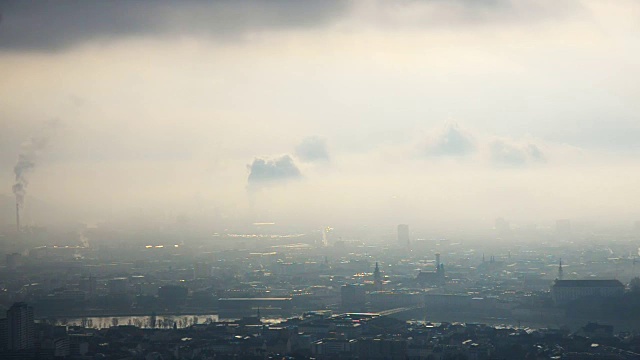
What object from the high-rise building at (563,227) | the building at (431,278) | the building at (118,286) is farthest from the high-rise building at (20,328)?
the high-rise building at (563,227)

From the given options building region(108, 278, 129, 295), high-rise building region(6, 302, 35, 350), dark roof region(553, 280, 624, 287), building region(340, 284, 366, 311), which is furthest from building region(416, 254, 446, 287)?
high-rise building region(6, 302, 35, 350)

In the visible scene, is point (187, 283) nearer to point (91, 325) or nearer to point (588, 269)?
point (91, 325)

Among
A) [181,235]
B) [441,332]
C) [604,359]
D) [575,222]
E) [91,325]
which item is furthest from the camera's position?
[575,222]

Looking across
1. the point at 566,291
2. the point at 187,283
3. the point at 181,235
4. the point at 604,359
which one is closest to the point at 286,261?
the point at 181,235

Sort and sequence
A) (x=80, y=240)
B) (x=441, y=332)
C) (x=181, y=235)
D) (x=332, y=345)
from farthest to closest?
(x=181, y=235) → (x=80, y=240) → (x=441, y=332) → (x=332, y=345)

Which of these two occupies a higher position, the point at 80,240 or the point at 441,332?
the point at 80,240

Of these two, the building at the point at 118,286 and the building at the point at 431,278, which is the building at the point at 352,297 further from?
the building at the point at 118,286

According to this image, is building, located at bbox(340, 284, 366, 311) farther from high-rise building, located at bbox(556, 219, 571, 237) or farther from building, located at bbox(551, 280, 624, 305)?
high-rise building, located at bbox(556, 219, 571, 237)
